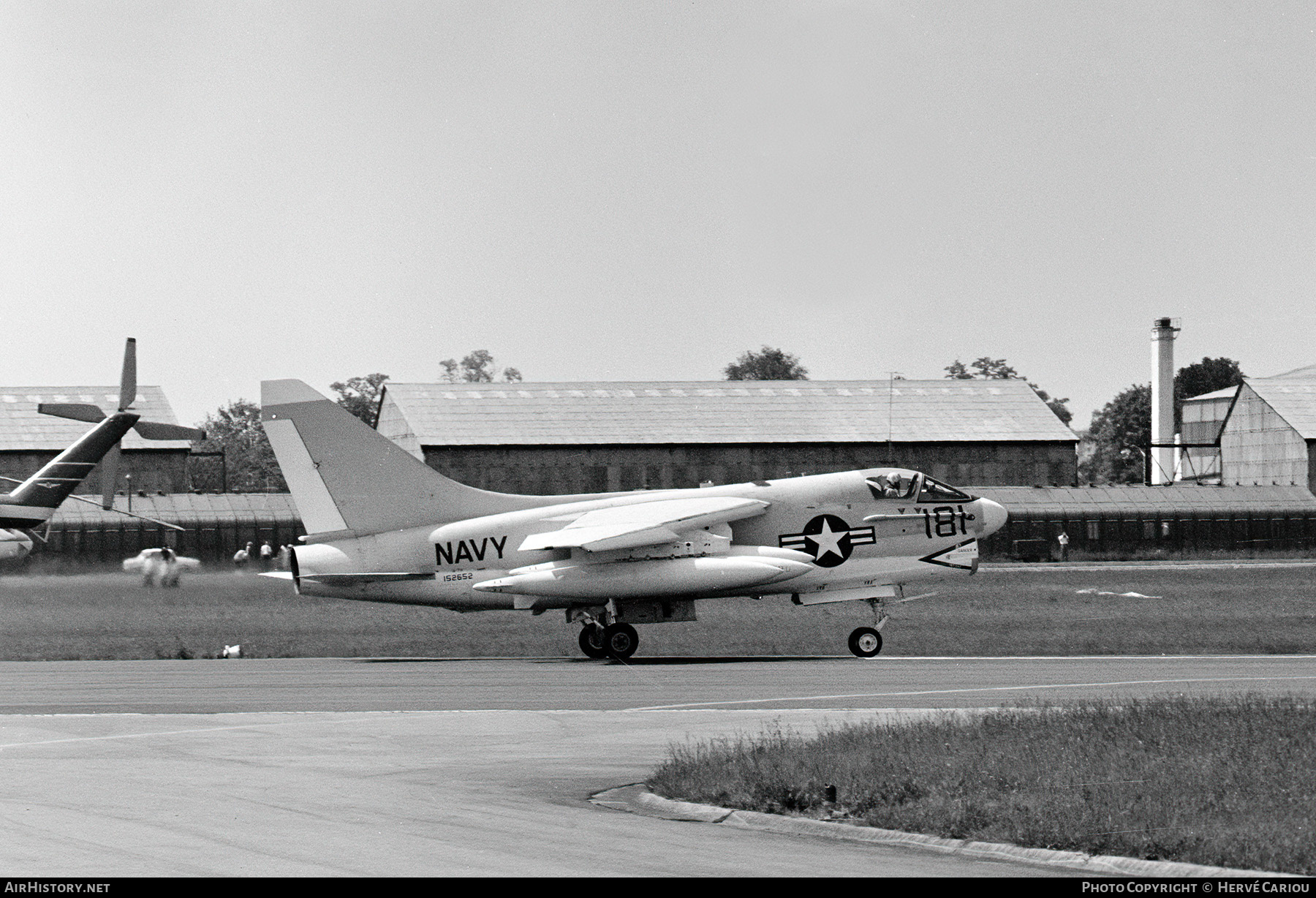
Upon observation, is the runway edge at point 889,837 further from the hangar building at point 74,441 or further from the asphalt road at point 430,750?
the hangar building at point 74,441

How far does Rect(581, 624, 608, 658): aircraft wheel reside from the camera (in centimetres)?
→ 2939

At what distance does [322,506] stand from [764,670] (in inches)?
353

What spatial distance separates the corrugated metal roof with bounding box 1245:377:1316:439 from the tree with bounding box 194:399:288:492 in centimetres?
6263

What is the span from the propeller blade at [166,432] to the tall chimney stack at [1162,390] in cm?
7123

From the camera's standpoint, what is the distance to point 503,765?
1544 cm

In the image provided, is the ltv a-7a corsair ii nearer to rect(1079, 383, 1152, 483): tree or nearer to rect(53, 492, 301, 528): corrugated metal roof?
rect(53, 492, 301, 528): corrugated metal roof

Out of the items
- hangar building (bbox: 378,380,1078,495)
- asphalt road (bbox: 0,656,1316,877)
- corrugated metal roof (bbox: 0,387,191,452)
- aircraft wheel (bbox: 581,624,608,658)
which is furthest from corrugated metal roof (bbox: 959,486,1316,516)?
asphalt road (bbox: 0,656,1316,877)

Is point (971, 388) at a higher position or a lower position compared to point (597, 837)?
higher

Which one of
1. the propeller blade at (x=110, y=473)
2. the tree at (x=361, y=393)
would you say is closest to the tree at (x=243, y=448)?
the tree at (x=361, y=393)

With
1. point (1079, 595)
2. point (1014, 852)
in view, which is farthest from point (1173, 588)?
point (1014, 852)

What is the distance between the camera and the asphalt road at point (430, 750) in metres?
10.6

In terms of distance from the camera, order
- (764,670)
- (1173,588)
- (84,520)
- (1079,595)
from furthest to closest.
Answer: (84,520)
(1173,588)
(1079,595)
(764,670)

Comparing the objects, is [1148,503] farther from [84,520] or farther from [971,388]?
[84,520]

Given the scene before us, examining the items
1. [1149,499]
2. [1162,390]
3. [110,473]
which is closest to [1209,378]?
[1162,390]
